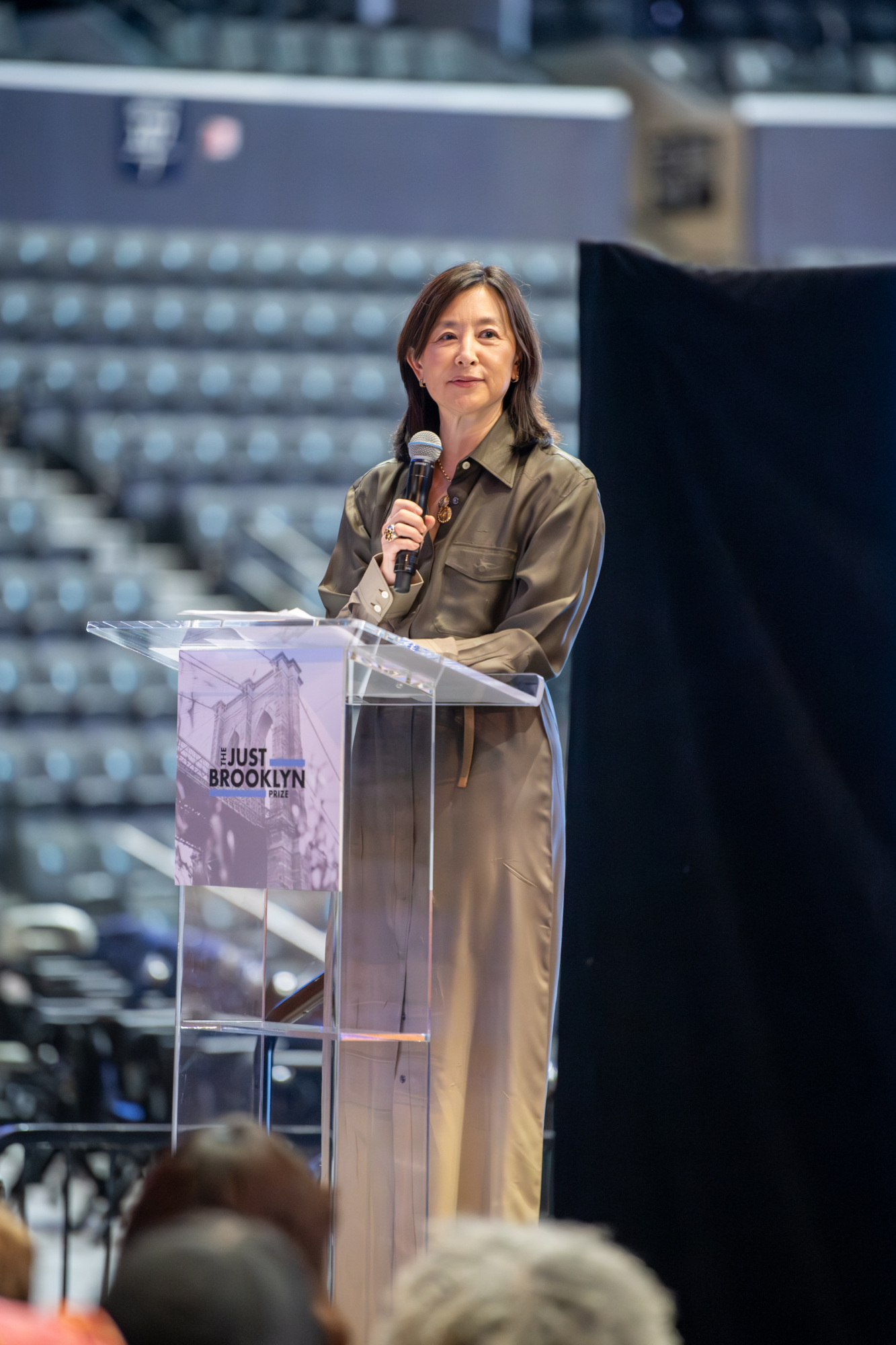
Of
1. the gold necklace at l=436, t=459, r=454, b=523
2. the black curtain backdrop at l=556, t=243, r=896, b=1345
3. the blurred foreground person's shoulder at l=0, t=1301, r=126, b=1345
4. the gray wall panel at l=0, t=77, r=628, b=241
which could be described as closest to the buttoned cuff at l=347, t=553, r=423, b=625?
the gold necklace at l=436, t=459, r=454, b=523

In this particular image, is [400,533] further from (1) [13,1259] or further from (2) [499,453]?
(1) [13,1259]

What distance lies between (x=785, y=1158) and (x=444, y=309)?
147 centimetres

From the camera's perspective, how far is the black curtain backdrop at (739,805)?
2.32 metres

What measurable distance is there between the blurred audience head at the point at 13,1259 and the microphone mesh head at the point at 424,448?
3.45ft

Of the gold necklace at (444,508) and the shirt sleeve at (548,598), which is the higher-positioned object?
the gold necklace at (444,508)

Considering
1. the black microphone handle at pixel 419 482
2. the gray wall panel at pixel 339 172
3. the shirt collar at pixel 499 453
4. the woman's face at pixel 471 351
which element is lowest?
the black microphone handle at pixel 419 482

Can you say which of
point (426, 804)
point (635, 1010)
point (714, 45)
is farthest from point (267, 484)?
point (426, 804)

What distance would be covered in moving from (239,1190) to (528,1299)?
1.02 ft

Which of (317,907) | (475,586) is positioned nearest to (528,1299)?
(317,907)

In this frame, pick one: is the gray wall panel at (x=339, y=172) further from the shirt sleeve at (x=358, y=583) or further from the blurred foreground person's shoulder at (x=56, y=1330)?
the blurred foreground person's shoulder at (x=56, y=1330)

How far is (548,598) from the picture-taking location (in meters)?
1.68

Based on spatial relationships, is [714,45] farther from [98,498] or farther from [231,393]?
[98,498]

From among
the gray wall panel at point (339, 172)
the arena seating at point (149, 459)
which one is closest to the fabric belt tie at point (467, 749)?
the arena seating at point (149, 459)

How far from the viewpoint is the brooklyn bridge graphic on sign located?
1.38 meters
